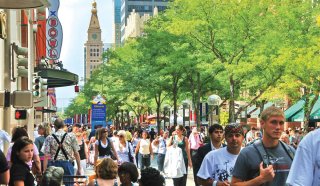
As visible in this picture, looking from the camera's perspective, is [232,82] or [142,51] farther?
[142,51]

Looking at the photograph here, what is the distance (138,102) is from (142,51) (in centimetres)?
1944

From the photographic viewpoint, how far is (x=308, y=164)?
A: 4.22m

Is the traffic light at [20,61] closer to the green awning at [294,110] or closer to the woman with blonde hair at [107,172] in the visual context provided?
the woman with blonde hair at [107,172]

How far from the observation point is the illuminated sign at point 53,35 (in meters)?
42.0

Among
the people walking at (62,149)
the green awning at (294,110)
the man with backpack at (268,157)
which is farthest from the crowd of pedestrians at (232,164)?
the green awning at (294,110)

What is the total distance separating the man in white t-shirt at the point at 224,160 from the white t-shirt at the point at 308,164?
3.50m

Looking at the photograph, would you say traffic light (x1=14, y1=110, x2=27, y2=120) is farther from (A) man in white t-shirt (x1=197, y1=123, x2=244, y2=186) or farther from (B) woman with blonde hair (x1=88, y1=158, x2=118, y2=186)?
(B) woman with blonde hair (x1=88, y1=158, x2=118, y2=186)

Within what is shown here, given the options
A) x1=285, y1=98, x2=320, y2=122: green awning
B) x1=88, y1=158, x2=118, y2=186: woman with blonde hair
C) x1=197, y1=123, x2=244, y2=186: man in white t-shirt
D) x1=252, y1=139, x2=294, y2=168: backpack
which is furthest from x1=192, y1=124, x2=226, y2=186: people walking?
x1=285, y1=98, x2=320, y2=122: green awning

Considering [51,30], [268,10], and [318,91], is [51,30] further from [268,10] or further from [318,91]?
[318,91]

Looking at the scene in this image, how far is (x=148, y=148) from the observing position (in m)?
23.5

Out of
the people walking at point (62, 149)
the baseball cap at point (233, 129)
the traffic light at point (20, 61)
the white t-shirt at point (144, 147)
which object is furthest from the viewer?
the white t-shirt at point (144, 147)

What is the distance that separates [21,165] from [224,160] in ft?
7.40

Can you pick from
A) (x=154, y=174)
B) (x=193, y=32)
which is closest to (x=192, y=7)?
(x=193, y=32)

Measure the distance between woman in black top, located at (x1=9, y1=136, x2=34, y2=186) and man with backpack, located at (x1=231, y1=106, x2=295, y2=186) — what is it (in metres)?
2.92
